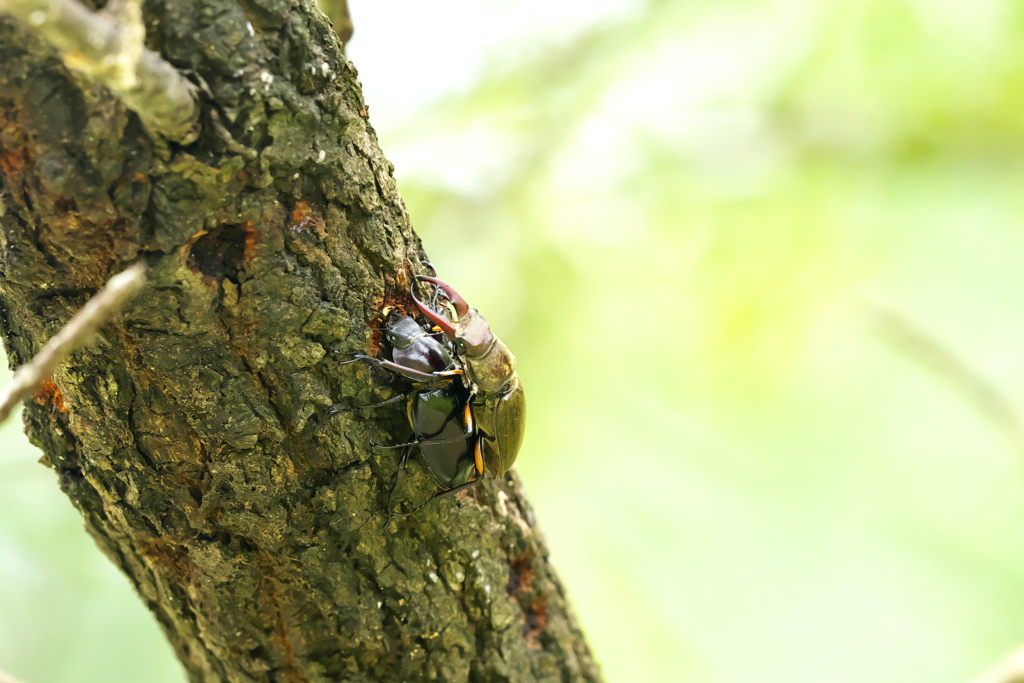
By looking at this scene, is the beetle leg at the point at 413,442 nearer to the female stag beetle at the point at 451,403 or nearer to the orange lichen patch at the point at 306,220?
the female stag beetle at the point at 451,403

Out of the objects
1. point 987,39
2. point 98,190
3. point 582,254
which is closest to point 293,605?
point 98,190

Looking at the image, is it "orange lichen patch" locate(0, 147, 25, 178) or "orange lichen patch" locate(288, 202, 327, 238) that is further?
"orange lichen patch" locate(288, 202, 327, 238)

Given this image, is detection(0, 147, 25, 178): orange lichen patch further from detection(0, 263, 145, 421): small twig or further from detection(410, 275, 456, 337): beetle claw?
detection(410, 275, 456, 337): beetle claw

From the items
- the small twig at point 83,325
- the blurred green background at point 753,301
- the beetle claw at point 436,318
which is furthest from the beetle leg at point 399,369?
the blurred green background at point 753,301

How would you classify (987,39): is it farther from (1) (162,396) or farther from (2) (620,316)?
(1) (162,396)

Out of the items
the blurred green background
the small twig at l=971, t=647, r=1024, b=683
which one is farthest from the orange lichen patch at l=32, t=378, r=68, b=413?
the blurred green background

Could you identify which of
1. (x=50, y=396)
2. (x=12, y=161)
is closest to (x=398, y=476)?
(x=50, y=396)
